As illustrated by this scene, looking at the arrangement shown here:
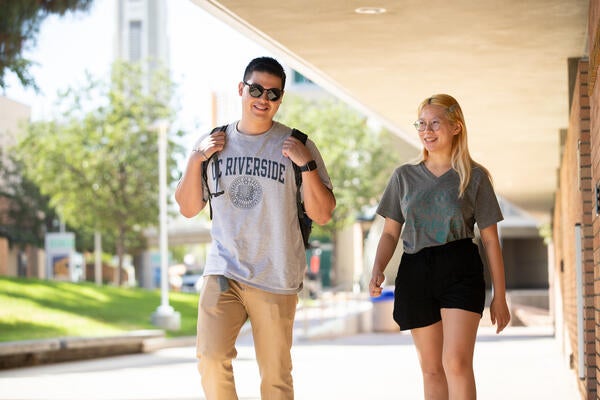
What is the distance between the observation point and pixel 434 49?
996 cm

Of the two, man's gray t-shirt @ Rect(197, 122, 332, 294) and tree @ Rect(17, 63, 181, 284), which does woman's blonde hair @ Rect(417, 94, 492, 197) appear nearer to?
man's gray t-shirt @ Rect(197, 122, 332, 294)

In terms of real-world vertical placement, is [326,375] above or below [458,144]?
below

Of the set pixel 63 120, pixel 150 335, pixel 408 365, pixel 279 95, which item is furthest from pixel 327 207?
pixel 63 120

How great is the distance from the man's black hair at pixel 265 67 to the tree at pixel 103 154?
36.1 metres

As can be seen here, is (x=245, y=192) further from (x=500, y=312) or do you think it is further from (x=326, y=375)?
(x=326, y=375)

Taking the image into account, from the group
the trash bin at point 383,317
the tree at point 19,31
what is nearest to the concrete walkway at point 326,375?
the trash bin at point 383,317

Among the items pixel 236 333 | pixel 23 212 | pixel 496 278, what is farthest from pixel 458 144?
pixel 23 212

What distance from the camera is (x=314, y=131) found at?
167 feet

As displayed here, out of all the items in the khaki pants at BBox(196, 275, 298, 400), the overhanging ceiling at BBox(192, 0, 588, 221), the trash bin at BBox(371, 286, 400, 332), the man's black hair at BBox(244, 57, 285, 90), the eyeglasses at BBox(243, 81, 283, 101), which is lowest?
the trash bin at BBox(371, 286, 400, 332)

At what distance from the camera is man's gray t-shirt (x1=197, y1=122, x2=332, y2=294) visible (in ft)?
16.9

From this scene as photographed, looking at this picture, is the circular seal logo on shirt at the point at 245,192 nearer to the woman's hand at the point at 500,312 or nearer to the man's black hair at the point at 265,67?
the man's black hair at the point at 265,67

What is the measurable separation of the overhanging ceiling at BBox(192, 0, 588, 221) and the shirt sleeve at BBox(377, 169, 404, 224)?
2461 millimetres

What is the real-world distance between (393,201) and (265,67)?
1059 mm

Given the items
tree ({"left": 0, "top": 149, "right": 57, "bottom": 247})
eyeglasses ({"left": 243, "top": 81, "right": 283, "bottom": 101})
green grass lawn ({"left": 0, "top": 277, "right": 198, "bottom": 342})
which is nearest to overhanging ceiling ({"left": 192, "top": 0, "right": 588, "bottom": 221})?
eyeglasses ({"left": 243, "top": 81, "right": 283, "bottom": 101})
